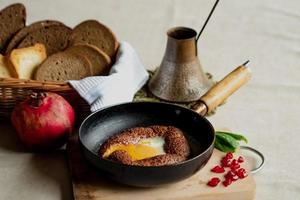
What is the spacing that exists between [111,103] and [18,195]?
12.7 inches

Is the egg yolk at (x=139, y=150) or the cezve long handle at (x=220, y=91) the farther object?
the cezve long handle at (x=220, y=91)

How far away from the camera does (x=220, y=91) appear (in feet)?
4.02

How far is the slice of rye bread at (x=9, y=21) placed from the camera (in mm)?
1452

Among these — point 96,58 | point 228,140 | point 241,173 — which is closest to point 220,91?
point 228,140

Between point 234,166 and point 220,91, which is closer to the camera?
point 234,166

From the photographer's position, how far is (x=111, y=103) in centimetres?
126

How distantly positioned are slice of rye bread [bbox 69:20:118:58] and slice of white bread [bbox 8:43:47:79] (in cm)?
10

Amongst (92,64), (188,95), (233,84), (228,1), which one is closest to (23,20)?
(92,64)

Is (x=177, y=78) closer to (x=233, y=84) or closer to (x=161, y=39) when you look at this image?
(x=233, y=84)

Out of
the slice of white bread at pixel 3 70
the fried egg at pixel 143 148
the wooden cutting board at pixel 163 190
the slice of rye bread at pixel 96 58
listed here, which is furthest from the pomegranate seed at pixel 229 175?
the slice of white bread at pixel 3 70

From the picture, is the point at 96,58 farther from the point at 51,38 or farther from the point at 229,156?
the point at 229,156

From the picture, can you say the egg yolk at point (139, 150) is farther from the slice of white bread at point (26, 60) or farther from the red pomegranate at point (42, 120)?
the slice of white bread at point (26, 60)

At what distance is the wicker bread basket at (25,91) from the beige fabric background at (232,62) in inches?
2.8

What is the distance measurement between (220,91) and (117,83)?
25 centimetres
